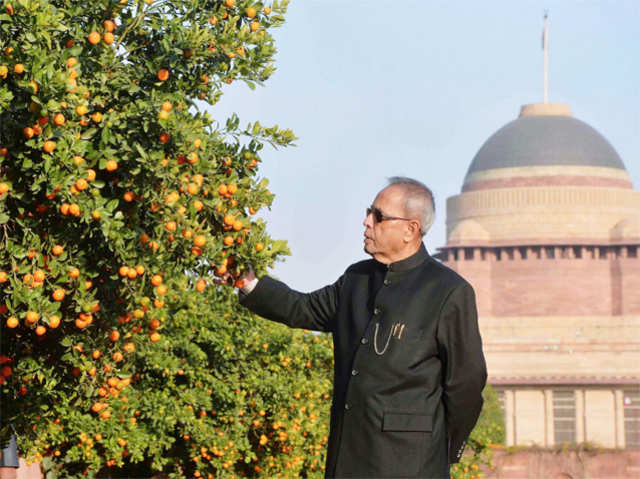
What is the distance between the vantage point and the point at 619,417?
66.6 meters

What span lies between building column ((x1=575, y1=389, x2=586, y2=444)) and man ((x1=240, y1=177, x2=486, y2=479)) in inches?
2470

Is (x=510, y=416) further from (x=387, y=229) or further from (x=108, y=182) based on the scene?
(x=387, y=229)

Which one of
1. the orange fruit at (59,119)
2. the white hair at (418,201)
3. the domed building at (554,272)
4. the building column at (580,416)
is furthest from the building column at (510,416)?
the white hair at (418,201)

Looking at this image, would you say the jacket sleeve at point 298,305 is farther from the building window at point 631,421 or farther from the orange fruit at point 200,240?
the building window at point 631,421

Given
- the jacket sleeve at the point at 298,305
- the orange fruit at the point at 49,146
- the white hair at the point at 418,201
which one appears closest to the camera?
the white hair at the point at 418,201

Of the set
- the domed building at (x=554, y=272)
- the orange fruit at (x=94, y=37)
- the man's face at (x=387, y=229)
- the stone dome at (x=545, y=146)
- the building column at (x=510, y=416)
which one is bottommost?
the man's face at (x=387, y=229)

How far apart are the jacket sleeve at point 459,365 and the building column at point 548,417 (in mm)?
62922

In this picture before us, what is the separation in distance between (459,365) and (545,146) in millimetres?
73772

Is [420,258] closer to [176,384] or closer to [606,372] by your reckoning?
[176,384]

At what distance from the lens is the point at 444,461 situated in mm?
5797

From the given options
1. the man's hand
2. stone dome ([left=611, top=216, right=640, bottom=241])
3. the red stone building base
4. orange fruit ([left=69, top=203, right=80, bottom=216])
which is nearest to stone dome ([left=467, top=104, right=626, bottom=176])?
stone dome ([left=611, top=216, right=640, bottom=241])

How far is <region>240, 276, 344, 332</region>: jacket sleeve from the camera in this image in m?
6.35

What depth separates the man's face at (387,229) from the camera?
19.6 feet

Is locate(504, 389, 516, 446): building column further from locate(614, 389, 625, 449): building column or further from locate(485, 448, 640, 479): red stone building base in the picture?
locate(485, 448, 640, 479): red stone building base
